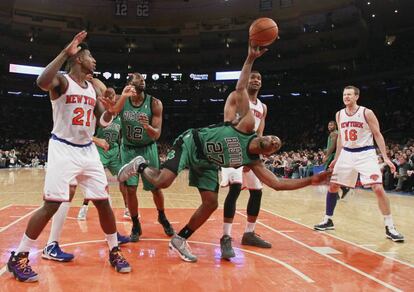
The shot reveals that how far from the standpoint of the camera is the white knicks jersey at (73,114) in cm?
397

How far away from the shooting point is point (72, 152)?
400 cm

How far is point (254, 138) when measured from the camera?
4.39 meters

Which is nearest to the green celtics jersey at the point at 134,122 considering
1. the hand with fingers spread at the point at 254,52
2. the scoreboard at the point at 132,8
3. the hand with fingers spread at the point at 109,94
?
the hand with fingers spread at the point at 109,94

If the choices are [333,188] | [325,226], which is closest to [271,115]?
[333,188]

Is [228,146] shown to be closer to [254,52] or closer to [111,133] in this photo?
[254,52]

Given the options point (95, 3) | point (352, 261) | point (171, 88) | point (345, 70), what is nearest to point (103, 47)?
point (95, 3)

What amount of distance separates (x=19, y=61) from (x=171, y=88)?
12.9 meters

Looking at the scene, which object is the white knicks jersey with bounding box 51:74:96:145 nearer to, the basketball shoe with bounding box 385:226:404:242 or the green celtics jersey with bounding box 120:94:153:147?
the green celtics jersey with bounding box 120:94:153:147

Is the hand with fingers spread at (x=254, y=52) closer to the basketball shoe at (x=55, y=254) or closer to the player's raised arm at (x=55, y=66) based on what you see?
the player's raised arm at (x=55, y=66)

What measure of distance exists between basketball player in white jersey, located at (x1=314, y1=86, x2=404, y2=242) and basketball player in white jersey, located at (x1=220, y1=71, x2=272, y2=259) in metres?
1.53

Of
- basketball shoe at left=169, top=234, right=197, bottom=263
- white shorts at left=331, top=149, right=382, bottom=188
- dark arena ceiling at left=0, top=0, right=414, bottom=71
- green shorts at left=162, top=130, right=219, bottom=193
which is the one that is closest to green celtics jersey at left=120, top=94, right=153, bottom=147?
Answer: green shorts at left=162, top=130, right=219, bottom=193

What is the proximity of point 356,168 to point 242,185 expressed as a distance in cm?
189

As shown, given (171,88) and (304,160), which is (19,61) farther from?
(304,160)

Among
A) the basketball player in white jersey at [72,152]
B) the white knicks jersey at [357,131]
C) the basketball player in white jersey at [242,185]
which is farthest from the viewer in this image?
the white knicks jersey at [357,131]
